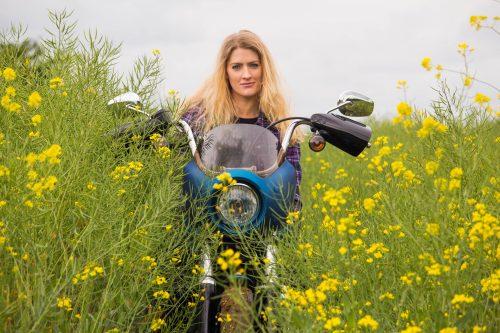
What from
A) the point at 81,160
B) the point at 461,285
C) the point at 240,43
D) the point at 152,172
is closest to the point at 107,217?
the point at 81,160

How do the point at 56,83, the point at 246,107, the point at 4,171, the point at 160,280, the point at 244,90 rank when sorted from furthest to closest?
the point at 246,107 → the point at 244,90 → the point at 56,83 → the point at 160,280 → the point at 4,171

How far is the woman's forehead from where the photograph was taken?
4.17 meters

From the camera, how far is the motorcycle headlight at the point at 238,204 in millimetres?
2461

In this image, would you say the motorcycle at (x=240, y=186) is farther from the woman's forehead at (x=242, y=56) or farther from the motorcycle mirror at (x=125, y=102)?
the woman's forehead at (x=242, y=56)

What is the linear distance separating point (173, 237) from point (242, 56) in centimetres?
178

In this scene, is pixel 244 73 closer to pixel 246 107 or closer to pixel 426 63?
pixel 246 107

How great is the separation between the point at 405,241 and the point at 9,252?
155 centimetres

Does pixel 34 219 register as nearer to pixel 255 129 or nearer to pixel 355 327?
pixel 255 129

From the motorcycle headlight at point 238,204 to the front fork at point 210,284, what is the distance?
21 centimetres

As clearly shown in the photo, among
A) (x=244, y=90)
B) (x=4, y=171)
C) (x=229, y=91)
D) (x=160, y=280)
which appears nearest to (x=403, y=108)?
(x=160, y=280)

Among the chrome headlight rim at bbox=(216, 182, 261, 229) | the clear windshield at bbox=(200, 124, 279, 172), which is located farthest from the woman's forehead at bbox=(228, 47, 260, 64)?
the chrome headlight rim at bbox=(216, 182, 261, 229)

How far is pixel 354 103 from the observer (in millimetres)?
3006

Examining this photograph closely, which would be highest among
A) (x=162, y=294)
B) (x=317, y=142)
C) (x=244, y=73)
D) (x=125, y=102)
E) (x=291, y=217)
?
(x=244, y=73)

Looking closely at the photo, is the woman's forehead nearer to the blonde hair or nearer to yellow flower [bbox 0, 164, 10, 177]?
the blonde hair
